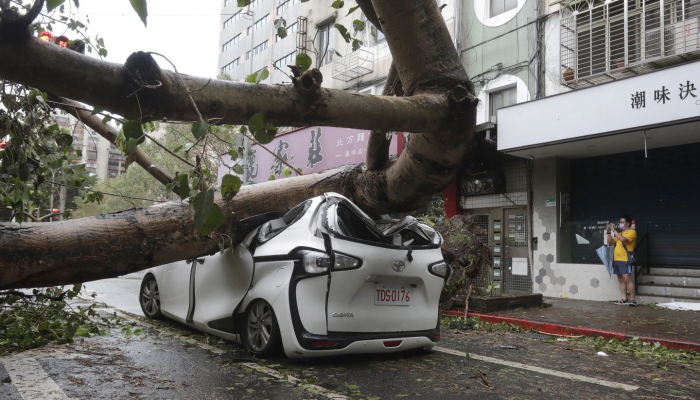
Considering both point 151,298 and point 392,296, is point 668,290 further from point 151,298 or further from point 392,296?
point 151,298

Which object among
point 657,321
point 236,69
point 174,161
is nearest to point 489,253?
point 657,321

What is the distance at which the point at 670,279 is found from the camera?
1080 centimetres

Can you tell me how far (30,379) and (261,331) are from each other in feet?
6.02

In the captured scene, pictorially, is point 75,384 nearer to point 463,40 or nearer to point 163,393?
point 163,393

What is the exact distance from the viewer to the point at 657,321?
27.0 ft

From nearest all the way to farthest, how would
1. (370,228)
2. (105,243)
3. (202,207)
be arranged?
(202,207), (105,243), (370,228)

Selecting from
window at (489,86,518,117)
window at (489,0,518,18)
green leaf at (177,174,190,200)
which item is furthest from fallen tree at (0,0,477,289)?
window at (489,0,518,18)

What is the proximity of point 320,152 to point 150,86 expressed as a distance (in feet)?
45.5

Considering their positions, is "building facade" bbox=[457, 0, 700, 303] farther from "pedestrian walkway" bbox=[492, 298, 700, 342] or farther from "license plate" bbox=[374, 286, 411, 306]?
"license plate" bbox=[374, 286, 411, 306]

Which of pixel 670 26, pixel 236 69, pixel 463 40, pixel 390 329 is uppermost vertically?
pixel 236 69

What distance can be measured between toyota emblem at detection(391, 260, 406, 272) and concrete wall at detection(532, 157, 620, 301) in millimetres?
8793

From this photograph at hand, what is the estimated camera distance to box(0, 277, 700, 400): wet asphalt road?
3830mm

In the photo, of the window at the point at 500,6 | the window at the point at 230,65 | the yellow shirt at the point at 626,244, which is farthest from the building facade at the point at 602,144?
the window at the point at 230,65

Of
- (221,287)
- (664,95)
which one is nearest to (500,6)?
(664,95)
